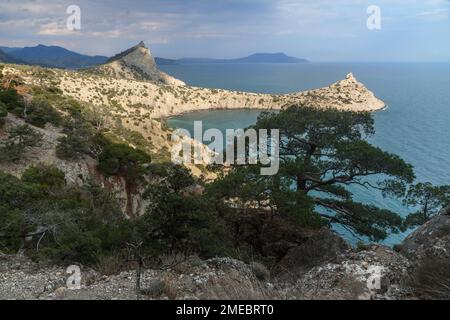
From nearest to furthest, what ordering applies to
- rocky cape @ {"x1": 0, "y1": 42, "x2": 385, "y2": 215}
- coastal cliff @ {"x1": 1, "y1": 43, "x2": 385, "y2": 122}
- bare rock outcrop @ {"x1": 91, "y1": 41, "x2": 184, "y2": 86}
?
rocky cape @ {"x1": 0, "y1": 42, "x2": 385, "y2": 215}, coastal cliff @ {"x1": 1, "y1": 43, "x2": 385, "y2": 122}, bare rock outcrop @ {"x1": 91, "y1": 41, "x2": 184, "y2": 86}

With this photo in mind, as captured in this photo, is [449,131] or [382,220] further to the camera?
[449,131]

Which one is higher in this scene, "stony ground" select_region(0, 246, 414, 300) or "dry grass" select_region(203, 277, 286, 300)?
"dry grass" select_region(203, 277, 286, 300)

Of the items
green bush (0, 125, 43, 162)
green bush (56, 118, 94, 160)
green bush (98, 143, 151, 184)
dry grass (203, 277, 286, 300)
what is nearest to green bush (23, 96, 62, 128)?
green bush (56, 118, 94, 160)

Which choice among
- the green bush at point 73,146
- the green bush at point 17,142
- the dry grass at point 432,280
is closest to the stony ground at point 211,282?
the dry grass at point 432,280

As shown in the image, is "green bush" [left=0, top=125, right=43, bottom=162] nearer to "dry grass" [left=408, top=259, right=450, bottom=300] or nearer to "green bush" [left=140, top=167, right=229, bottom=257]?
"green bush" [left=140, top=167, right=229, bottom=257]

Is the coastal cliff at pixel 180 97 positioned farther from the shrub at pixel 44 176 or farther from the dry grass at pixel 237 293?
the dry grass at pixel 237 293

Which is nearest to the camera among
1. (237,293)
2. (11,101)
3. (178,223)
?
(237,293)

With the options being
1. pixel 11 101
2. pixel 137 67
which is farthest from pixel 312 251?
pixel 137 67

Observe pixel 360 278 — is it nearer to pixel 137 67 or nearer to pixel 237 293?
pixel 237 293

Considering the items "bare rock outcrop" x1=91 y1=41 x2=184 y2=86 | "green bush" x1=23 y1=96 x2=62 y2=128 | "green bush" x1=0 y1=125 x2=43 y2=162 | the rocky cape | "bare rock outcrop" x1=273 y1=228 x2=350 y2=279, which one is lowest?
"bare rock outcrop" x1=273 y1=228 x2=350 y2=279
